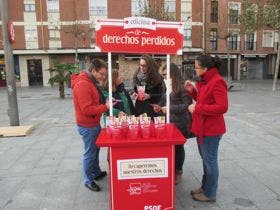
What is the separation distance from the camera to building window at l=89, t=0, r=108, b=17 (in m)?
Answer: 32.2

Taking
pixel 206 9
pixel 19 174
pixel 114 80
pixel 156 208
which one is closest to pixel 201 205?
pixel 156 208

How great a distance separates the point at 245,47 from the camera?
36000mm

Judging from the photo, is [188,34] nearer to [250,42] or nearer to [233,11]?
[233,11]

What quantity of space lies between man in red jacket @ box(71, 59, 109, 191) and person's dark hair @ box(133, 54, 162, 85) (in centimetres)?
63

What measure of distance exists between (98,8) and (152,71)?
1175 inches

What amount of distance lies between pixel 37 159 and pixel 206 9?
3212 cm

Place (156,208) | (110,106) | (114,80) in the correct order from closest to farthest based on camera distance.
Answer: (156,208)
(110,106)
(114,80)

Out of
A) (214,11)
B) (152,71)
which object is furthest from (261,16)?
(152,71)

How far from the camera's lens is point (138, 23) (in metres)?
3.39

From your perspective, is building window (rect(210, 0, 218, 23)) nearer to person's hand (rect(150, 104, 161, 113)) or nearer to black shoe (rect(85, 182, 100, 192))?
person's hand (rect(150, 104, 161, 113))

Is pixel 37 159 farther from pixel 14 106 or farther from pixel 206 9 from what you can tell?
pixel 206 9

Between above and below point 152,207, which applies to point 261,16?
above

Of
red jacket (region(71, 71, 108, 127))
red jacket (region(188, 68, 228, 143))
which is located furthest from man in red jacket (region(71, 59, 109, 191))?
red jacket (region(188, 68, 228, 143))

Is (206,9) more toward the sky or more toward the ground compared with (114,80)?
more toward the sky
